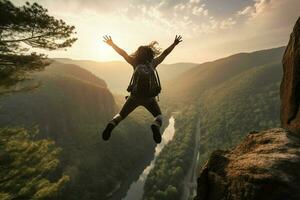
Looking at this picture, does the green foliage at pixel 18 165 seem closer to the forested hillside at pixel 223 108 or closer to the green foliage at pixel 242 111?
the forested hillside at pixel 223 108

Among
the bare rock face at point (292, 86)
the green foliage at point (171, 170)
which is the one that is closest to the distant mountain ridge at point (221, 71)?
the green foliage at point (171, 170)

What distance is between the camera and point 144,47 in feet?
21.7

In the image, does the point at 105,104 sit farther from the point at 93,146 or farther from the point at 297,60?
the point at 297,60

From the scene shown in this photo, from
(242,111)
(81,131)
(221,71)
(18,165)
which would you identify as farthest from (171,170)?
(221,71)

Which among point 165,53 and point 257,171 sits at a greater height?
point 165,53

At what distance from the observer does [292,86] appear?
8945 mm

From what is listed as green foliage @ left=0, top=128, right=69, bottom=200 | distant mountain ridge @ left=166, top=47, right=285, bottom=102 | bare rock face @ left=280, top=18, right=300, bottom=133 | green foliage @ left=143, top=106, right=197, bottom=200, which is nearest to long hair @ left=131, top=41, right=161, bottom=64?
bare rock face @ left=280, top=18, right=300, bottom=133

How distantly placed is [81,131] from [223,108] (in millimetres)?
Result: 62812

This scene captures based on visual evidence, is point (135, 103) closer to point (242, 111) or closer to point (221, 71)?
point (242, 111)

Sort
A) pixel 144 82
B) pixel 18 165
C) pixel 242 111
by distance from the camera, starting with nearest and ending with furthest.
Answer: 1. pixel 144 82
2. pixel 18 165
3. pixel 242 111

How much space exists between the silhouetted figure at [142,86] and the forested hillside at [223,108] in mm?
39179

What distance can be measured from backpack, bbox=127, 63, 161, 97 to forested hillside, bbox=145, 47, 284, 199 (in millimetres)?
39473

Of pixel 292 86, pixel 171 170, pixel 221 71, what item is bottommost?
pixel 171 170

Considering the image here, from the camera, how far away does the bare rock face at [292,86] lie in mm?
8680
